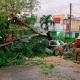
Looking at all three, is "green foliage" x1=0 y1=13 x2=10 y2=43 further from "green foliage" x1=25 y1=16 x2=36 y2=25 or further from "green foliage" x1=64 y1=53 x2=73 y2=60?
"green foliage" x1=64 y1=53 x2=73 y2=60

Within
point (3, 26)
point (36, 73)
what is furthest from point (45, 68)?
point (3, 26)

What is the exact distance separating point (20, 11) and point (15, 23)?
76 cm

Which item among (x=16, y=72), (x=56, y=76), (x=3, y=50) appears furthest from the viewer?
(x=3, y=50)

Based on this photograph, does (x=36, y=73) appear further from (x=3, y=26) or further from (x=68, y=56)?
(x=68, y=56)

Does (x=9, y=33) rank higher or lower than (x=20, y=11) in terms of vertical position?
lower

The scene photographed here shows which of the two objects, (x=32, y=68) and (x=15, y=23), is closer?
(x=32, y=68)

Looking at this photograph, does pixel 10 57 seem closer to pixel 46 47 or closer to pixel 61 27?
pixel 46 47

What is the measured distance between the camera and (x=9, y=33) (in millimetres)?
19422

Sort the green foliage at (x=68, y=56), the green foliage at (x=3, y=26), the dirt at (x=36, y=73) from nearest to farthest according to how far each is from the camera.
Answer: the dirt at (x=36, y=73)
the green foliage at (x=3, y=26)
the green foliage at (x=68, y=56)

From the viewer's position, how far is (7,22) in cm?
1883

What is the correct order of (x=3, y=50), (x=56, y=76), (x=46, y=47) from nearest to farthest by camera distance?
(x=56, y=76) → (x=3, y=50) → (x=46, y=47)

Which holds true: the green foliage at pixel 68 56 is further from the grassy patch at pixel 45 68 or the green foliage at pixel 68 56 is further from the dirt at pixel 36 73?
the grassy patch at pixel 45 68

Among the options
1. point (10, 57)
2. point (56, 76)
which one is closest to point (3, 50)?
point (10, 57)

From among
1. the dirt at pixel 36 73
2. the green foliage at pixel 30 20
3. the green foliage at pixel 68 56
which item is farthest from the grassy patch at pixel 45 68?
the green foliage at pixel 68 56
